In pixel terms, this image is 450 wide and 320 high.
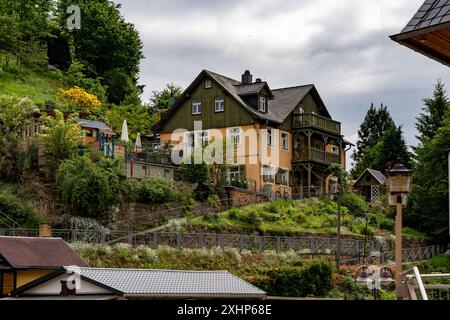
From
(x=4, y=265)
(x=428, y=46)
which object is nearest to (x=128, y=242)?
(x=4, y=265)

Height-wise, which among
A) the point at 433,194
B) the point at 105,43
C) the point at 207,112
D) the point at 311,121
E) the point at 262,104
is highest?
the point at 105,43

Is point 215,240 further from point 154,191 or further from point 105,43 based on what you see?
point 105,43

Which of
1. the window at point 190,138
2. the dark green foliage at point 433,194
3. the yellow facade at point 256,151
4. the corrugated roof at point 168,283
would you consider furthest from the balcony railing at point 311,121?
the corrugated roof at point 168,283

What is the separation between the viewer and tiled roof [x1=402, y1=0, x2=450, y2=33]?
8.07 metres

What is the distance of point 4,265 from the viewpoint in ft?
87.1

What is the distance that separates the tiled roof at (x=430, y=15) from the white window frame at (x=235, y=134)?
1654 inches

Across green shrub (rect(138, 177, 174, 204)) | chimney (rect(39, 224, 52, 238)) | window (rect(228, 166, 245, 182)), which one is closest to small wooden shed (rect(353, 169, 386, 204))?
window (rect(228, 166, 245, 182))

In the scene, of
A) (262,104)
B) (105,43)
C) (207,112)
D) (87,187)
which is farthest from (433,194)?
(105,43)

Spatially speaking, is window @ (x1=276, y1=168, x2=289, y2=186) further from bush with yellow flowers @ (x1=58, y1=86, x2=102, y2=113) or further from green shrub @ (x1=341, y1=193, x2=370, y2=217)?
bush with yellow flowers @ (x1=58, y1=86, x2=102, y2=113)

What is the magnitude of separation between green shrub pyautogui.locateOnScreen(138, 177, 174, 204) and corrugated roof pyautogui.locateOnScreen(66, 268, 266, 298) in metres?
13.4

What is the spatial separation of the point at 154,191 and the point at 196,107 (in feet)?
52.0

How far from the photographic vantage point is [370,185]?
184 ft

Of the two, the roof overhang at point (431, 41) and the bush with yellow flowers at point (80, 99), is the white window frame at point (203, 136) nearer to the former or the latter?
the bush with yellow flowers at point (80, 99)

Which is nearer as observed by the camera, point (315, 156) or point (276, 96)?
point (315, 156)
